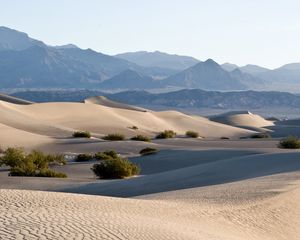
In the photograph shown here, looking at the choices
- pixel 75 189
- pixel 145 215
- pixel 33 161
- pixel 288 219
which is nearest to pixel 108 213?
pixel 145 215

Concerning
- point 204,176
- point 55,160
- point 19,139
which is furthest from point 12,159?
point 19,139

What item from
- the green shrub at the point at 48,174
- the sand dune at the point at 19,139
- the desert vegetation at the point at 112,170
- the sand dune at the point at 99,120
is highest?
the sand dune at the point at 99,120

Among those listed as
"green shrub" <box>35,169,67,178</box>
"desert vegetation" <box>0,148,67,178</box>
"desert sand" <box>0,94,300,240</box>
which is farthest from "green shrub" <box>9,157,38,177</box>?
"desert sand" <box>0,94,300,240</box>

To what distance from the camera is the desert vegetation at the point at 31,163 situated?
2709 cm

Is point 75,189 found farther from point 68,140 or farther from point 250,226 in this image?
point 68,140

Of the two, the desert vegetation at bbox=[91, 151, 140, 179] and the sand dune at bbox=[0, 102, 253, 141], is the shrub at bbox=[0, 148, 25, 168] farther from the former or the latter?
the sand dune at bbox=[0, 102, 253, 141]

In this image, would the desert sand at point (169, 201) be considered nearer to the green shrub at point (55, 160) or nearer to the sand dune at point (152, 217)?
the sand dune at point (152, 217)

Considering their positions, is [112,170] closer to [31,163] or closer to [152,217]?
[31,163]

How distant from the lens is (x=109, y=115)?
265ft

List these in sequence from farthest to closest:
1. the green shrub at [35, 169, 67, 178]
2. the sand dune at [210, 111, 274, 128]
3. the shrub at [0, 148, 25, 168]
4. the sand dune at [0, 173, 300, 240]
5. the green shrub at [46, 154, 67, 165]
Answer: the sand dune at [210, 111, 274, 128] → the green shrub at [46, 154, 67, 165] → the shrub at [0, 148, 25, 168] → the green shrub at [35, 169, 67, 178] → the sand dune at [0, 173, 300, 240]

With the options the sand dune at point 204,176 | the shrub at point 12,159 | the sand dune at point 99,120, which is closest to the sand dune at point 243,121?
the sand dune at point 99,120

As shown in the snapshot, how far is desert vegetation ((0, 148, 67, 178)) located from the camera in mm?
27094

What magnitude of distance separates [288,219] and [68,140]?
3230 cm

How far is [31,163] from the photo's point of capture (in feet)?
93.1
